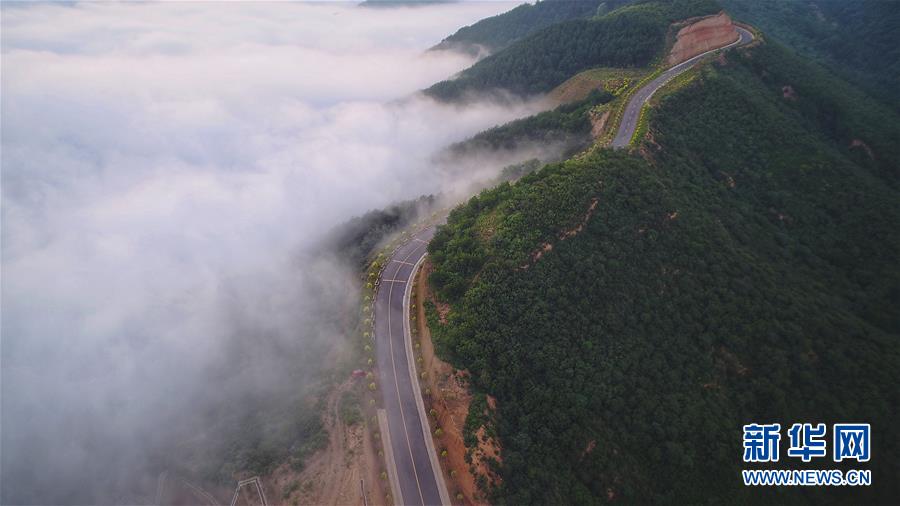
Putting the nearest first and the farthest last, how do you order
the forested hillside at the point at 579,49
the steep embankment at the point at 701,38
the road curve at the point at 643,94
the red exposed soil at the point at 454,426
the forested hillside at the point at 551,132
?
the red exposed soil at the point at 454,426
the road curve at the point at 643,94
the forested hillside at the point at 551,132
the steep embankment at the point at 701,38
the forested hillside at the point at 579,49

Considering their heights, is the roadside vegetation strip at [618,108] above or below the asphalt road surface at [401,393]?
above

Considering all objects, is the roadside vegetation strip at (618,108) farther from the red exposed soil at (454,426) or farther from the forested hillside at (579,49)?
the red exposed soil at (454,426)

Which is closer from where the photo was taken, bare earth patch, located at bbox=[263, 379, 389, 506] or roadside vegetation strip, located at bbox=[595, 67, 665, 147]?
bare earth patch, located at bbox=[263, 379, 389, 506]

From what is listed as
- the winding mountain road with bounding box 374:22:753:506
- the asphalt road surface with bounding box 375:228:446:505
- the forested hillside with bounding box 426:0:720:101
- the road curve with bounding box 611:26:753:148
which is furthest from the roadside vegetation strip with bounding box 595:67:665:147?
the asphalt road surface with bounding box 375:228:446:505

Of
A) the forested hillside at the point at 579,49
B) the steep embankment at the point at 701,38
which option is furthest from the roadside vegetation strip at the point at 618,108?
the forested hillside at the point at 579,49

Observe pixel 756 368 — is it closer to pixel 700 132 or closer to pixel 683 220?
pixel 683 220

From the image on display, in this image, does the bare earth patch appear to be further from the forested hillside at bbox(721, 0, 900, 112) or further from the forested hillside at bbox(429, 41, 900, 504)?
the forested hillside at bbox(721, 0, 900, 112)
